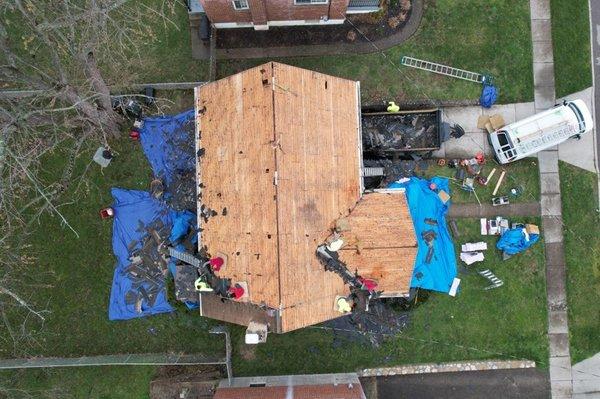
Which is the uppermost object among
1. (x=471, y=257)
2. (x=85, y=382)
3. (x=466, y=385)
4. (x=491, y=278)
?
(x=471, y=257)

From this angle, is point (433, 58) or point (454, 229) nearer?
point (454, 229)

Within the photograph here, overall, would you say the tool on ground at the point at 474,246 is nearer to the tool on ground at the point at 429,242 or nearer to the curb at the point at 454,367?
the tool on ground at the point at 429,242

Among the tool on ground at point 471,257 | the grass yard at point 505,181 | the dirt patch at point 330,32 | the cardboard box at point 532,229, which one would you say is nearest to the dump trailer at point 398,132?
the grass yard at point 505,181

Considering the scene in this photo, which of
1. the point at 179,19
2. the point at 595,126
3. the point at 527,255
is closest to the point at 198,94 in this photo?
the point at 179,19

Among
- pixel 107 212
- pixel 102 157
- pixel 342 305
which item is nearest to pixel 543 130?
pixel 342 305

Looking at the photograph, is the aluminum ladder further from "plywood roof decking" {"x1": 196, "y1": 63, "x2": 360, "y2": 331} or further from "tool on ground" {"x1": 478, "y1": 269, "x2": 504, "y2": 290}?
"tool on ground" {"x1": 478, "y1": 269, "x2": 504, "y2": 290}

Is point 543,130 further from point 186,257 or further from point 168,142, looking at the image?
point 168,142

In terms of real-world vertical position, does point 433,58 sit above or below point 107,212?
above
